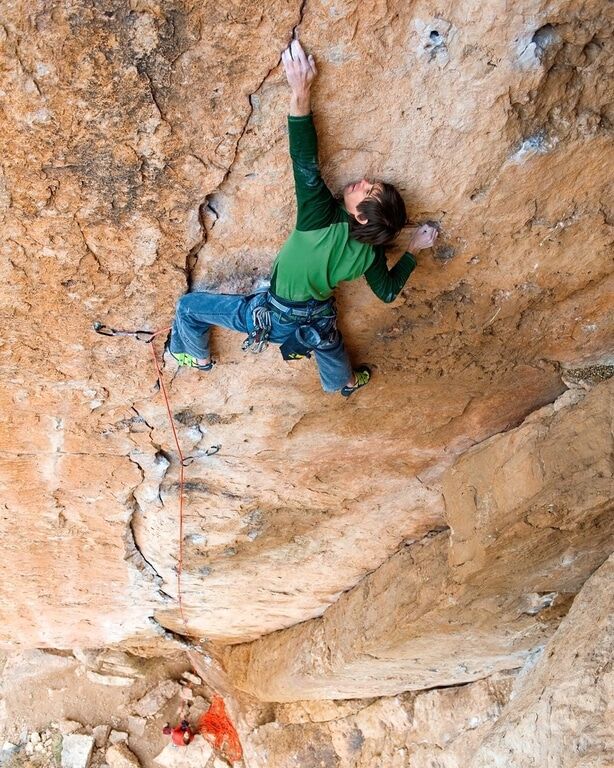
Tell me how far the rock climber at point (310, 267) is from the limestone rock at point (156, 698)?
4.90 meters

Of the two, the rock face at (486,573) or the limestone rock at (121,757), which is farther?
the limestone rock at (121,757)

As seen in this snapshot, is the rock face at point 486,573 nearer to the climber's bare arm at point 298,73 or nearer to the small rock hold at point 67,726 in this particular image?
the climber's bare arm at point 298,73

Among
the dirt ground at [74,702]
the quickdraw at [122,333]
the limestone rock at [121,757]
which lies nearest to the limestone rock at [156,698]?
the dirt ground at [74,702]

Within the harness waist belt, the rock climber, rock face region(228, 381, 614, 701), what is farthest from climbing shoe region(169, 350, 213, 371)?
rock face region(228, 381, 614, 701)

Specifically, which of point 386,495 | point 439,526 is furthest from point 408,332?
point 439,526

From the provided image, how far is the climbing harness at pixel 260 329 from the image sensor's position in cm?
242

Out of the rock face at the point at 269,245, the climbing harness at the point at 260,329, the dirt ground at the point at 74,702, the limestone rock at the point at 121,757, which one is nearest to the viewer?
the rock face at the point at 269,245

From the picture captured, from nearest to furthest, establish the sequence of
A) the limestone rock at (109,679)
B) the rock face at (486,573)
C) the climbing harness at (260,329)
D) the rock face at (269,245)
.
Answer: the rock face at (269,245) < the climbing harness at (260,329) < the rock face at (486,573) < the limestone rock at (109,679)

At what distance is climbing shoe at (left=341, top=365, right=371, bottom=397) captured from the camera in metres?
2.90

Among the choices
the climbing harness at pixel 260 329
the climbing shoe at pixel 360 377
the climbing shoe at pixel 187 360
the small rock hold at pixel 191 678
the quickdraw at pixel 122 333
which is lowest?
the small rock hold at pixel 191 678

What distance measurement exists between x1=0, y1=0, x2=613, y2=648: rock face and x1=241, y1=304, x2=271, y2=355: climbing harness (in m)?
0.16

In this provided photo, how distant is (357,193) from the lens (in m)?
2.15

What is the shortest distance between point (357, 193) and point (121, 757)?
19.6ft

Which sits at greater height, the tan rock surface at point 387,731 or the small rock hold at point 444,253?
the small rock hold at point 444,253
